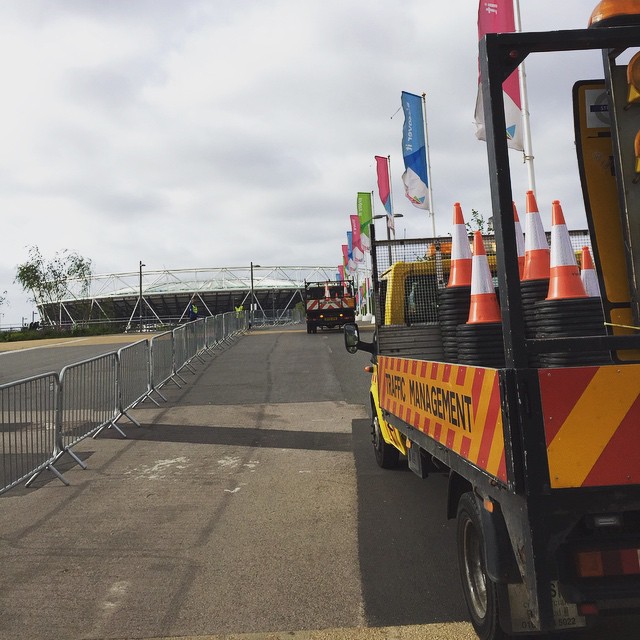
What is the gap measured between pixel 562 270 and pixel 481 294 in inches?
22.5

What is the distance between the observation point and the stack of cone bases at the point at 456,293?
424 centimetres

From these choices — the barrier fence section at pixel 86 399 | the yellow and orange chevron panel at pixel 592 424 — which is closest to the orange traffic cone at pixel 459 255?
the yellow and orange chevron panel at pixel 592 424

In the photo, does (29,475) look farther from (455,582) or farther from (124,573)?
(455,582)

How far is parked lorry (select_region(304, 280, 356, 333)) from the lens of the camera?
31.2 meters

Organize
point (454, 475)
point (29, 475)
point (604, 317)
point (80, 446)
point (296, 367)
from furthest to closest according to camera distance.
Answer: point (296, 367) < point (80, 446) < point (29, 475) < point (454, 475) < point (604, 317)

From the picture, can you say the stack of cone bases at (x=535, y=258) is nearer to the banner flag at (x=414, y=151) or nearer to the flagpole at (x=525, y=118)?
the flagpole at (x=525, y=118)

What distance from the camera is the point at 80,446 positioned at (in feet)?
27.5

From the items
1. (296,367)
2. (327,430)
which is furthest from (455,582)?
(296,367)

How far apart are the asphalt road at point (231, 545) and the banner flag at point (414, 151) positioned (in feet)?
48.4

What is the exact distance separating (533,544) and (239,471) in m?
4.90

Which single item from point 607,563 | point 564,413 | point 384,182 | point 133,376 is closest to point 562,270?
point 564,413

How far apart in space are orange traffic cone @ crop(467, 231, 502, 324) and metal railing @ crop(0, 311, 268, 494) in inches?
185

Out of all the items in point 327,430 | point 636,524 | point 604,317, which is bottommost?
point 327,430

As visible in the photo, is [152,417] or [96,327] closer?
[152,417]
